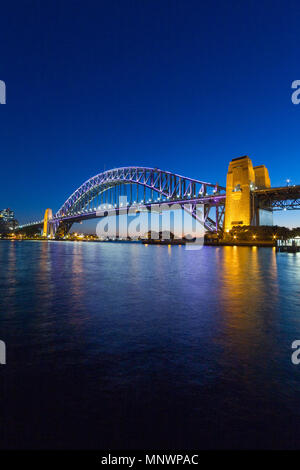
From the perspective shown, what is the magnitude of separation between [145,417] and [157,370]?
903mm

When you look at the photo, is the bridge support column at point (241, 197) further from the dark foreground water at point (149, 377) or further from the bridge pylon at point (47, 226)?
the bridge pylon at point (47, 226)

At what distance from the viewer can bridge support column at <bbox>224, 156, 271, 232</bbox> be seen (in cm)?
5019

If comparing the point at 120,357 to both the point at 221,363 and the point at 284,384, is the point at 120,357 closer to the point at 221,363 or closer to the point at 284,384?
the point at 221,363

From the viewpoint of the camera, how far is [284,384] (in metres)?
2.98

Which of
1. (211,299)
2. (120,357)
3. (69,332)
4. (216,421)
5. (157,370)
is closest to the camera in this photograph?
(216,421)

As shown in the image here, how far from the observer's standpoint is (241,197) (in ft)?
167

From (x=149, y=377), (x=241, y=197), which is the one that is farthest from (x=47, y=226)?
(x=149, y=377)

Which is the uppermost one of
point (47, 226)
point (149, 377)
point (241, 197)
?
point (241, 197)

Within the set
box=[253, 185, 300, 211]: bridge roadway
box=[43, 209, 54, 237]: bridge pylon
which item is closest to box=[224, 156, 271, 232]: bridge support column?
box=[253, 185, 300, 211]: bridge roadway

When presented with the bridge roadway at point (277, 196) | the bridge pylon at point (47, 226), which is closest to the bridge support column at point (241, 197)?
the bridge roadway at point (277, 196)

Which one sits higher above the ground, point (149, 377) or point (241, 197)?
point (241, 197)

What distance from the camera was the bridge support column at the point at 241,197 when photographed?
50.2 meters

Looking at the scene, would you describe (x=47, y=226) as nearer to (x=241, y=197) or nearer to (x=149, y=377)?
(x=241, y=197)
